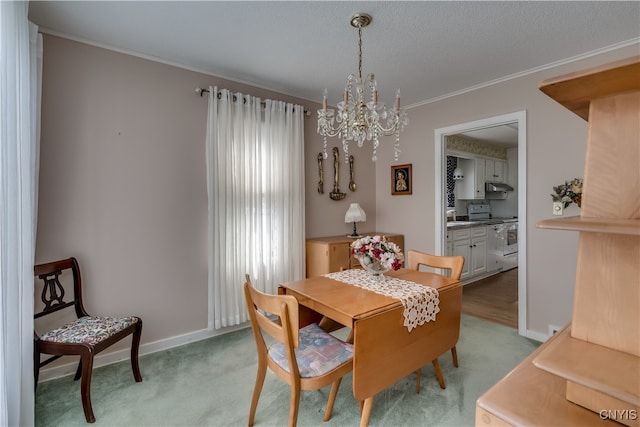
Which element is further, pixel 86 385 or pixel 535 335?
pixel 535 335

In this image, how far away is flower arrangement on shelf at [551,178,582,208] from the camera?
2402 mm

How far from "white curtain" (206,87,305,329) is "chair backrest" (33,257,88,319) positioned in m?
0.95

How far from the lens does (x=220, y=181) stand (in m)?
2.75

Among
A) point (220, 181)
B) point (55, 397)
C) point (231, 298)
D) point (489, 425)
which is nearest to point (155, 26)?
point (220, 181)

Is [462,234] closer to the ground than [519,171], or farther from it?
closer to the ground

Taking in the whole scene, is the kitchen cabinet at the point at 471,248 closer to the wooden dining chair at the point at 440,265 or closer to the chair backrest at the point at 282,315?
the wooden dining chair at the point at 440,265

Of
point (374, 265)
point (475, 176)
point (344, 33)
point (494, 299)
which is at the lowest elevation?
point (494, 299)

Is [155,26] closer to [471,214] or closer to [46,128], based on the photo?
[46,128]

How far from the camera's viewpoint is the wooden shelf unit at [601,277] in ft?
2.05

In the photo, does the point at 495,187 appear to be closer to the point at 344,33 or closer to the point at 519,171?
the point at 519,171

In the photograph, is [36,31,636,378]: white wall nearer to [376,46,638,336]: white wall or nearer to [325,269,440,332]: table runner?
[376,46,638,336]: white wall

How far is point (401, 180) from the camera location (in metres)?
3.83

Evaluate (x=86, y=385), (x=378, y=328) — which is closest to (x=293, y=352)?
(x=378, y=328)

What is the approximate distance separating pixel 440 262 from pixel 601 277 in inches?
65.3
